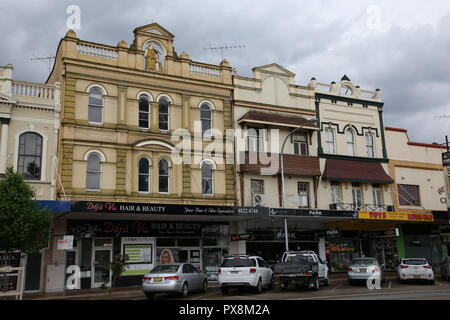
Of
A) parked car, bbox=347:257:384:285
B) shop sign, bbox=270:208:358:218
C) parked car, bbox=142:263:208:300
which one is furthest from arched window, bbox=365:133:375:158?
parked car, bbox=142:263:208:300

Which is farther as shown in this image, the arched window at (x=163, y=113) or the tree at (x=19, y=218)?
the arched window at (x=163, y=113)

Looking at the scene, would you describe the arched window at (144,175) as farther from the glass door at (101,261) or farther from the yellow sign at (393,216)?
the yellow sign at (393,216)

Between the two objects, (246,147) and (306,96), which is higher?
(306,96)

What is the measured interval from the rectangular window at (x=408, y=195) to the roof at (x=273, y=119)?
8877mm

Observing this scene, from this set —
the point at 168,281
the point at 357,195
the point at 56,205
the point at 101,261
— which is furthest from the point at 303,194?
the point at 56,205

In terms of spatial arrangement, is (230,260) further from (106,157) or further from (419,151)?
(419,151)

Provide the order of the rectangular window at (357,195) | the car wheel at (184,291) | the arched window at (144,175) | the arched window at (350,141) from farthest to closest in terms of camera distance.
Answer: the arched window at (350,141) → the rectangular window at (357,195) → the arched window at (144,175) → the car wheel at (184,291)

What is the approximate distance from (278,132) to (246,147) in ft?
8.77

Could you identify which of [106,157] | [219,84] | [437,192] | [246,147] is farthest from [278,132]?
[437,192]

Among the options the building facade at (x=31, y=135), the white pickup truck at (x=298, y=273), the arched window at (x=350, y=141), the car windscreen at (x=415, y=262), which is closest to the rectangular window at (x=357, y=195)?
the arched window at (x=350, y=141)

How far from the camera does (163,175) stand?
86.1 ft

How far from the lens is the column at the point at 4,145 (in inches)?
874

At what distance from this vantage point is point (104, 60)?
25.8 m

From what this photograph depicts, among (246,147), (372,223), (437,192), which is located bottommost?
(372,223)
